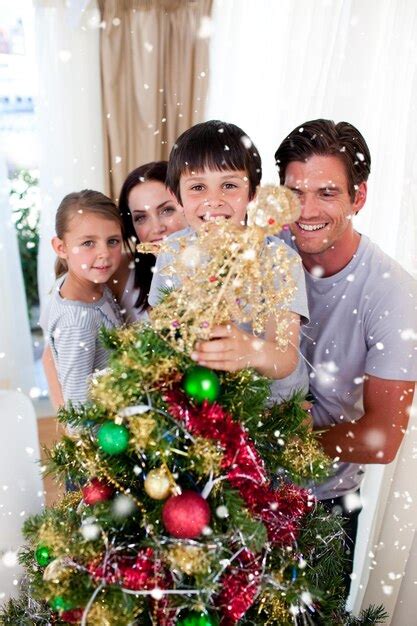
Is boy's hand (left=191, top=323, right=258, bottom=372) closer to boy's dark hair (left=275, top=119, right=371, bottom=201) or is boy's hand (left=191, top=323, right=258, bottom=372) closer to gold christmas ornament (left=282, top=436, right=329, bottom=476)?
gold christmas ornament (left=282, top=436, right=329, bottom=476)

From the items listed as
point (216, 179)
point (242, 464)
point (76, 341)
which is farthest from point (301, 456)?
point (76, 341)

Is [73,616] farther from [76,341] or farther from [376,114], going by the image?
[376,114]

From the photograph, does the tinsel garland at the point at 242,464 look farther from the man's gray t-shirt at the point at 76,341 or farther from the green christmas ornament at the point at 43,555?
the man's gray t-shirt at the point at 76,341

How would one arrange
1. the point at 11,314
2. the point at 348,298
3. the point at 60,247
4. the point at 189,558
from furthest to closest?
1. the point at 11,314
2. the point at 60,247
3. the point at 348,298
4. the point at 189,558

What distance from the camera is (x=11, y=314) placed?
8.85 feet

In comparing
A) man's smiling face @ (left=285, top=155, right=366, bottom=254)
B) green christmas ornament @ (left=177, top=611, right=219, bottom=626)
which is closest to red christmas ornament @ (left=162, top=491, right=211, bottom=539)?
green christmas ornament @ (left=177, top=611, right=219, bottom=626)

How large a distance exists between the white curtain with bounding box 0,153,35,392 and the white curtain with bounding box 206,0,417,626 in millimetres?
1402

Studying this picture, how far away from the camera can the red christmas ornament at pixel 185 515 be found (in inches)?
28.9

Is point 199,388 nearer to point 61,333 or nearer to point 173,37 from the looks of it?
point 61,333

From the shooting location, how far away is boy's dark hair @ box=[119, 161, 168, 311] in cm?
151

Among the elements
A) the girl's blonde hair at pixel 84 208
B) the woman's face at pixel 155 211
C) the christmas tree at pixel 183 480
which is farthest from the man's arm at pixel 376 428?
the girl's blonde hair at pixel 84 208

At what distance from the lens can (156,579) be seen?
2.45 feet

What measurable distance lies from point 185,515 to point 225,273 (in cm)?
30

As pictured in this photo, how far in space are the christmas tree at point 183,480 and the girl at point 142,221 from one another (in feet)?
2.24
